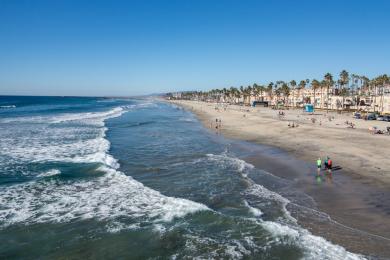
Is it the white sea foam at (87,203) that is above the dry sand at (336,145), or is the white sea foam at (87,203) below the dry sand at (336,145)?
below

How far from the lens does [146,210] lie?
16.6 meters

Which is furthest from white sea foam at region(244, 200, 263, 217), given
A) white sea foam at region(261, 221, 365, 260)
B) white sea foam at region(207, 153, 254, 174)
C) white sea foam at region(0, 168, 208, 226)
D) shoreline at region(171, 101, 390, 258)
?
white sea foam at region(207, 153, 254, 174)

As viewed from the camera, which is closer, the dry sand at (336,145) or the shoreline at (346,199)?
the shoreline at (346,199)

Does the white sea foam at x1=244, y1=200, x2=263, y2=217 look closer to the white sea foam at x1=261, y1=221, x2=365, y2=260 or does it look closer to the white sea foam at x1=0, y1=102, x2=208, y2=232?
the white sea foam at x1=261, y1=221, x2=365, y2=260

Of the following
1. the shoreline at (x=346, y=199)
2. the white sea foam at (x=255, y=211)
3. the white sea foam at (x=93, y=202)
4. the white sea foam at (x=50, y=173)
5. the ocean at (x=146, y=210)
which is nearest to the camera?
the ocean at (x=146, y=210)

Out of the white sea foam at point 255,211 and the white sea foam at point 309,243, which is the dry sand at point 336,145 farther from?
the white sea foam at point 309,243

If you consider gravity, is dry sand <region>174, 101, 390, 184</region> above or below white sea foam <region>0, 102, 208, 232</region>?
above

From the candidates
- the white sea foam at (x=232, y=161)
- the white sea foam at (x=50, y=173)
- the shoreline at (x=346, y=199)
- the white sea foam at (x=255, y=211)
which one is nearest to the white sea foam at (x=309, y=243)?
the shoreline at (x=346, y=199)

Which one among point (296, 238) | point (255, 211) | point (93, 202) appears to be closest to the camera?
point (296, 238)

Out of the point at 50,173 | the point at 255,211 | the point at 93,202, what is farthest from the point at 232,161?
the point at 50,173

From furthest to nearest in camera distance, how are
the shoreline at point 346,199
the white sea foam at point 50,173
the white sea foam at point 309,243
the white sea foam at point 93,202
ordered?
the white sea foam at point 50,173
the white sea foam at point 93,202
the shoreline at point 346,199
the white sea foam at point 309,243

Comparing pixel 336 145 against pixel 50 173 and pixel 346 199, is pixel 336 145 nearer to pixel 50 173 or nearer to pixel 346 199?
pixel 346 199

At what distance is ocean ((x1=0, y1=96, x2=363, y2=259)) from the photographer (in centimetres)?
1247

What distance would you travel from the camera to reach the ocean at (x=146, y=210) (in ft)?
40.9
